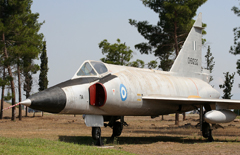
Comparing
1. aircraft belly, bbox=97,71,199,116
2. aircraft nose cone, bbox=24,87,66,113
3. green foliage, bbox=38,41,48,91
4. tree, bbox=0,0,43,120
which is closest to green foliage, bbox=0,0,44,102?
tree, bbox=0,0,43,120

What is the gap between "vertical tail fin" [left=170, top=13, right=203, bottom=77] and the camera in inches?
734

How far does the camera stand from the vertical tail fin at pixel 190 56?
61.2 feet

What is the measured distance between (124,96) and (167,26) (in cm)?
2085

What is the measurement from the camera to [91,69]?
1341 centimetres

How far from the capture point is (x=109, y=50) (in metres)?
43.0

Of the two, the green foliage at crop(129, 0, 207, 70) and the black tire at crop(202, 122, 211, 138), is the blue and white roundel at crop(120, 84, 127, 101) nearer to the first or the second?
the black tire at crop(202, 122, 211, 138)

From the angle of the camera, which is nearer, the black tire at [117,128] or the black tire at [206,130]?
the black tire at [206,130]

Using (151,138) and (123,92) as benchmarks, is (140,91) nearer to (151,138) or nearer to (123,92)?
(123,92)

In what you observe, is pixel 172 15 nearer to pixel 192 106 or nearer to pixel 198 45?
pixel 198 45

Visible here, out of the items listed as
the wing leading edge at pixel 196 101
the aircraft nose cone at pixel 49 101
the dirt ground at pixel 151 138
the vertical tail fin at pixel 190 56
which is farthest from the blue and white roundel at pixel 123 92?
the vertical tail fin at pixel 190 56

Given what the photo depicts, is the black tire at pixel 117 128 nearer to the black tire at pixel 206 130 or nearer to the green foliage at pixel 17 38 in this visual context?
the black tire at pixel 206 130

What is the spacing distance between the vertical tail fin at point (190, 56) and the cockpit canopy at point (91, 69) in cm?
597

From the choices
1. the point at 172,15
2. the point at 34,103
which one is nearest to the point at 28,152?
the point at 34,103

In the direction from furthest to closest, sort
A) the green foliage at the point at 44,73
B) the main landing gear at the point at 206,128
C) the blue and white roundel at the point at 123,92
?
the green foliage at the point at 44,73
the main landing gear at the point at 206,128
the blue and white roundel at the point at 123,92
